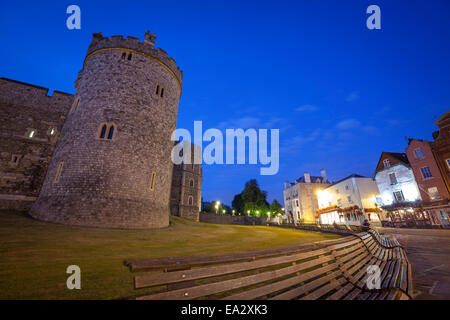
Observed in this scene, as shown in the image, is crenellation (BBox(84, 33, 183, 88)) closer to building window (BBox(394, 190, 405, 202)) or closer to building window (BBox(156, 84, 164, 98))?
building window (BBox(156, 84, 164, 98))

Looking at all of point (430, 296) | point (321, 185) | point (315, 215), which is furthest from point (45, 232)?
point (321, 185)

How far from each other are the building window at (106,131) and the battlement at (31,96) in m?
7.80

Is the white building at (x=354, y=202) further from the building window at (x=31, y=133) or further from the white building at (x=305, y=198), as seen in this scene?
the building window at (x=31, y=133)

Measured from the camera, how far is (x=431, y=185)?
24516 millimetres

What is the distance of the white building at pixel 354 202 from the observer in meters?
31.4

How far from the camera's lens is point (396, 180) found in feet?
95.3

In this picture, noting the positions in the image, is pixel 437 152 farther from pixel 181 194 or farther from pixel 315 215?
pixel 181 194

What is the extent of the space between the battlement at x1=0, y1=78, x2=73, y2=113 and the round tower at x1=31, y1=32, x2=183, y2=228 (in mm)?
4106

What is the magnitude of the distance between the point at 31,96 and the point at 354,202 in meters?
45.4

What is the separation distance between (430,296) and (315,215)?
4423 cm

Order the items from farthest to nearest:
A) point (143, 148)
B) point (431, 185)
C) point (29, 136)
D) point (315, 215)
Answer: point (315, 215)
point (431, 185)
point (29, 136)
point (143, 148)

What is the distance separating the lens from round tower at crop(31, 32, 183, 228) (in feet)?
43.2

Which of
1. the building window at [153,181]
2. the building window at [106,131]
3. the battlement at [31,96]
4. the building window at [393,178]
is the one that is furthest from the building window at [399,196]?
the battlement at [31,96]

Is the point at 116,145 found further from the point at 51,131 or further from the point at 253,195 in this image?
the point at 253,195
